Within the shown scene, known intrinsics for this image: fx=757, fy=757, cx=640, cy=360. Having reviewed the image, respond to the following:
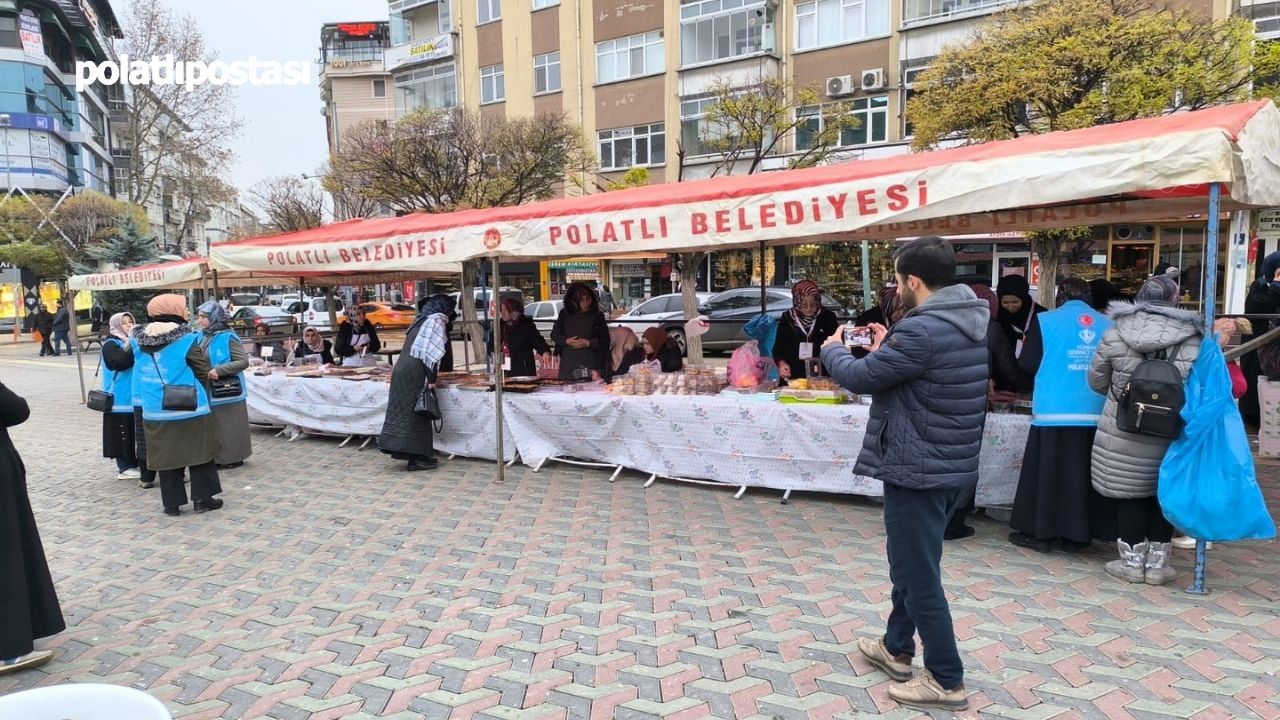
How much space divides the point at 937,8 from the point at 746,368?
837 inches

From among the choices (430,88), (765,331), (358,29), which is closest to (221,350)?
(765,331)

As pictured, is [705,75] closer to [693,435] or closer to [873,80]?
[873,80]

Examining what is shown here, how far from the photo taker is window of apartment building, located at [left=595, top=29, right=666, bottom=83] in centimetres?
2769

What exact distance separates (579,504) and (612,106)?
25.3m

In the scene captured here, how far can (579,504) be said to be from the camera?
5980 millimetres

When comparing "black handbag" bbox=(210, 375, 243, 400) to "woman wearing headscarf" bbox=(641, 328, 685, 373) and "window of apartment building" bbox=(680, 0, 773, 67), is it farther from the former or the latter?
"window of apartment building" bbox=(680, 0, 773, 67)

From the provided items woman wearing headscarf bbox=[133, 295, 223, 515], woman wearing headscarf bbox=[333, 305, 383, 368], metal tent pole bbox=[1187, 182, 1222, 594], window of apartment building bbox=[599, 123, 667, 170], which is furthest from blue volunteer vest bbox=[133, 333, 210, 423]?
window of apartment building bbox=[599, 123, 667, 170]

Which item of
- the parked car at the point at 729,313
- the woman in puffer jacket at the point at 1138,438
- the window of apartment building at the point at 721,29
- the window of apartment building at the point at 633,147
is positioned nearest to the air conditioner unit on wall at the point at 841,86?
the window of apartment building at the point at 721,29

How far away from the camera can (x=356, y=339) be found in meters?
10.7

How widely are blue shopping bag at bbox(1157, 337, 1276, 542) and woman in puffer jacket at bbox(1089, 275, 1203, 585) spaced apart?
3.8 inches

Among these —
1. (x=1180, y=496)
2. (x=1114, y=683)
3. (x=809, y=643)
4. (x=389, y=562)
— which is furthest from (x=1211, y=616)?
(x=389, y=562)

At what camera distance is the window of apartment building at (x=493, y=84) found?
3203 cm

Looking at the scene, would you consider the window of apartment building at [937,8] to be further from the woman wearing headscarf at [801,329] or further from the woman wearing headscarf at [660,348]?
the woman wearing headscarf at [801,329]

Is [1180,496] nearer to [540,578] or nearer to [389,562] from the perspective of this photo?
[540,578]
